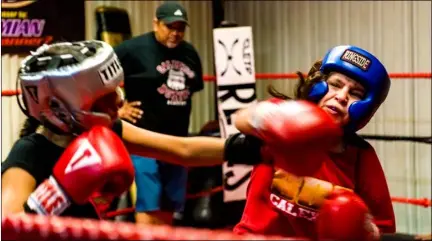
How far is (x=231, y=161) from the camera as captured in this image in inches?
56.5

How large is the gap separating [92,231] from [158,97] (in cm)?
221

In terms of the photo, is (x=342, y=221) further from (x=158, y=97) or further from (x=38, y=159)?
(x=158, y=97)

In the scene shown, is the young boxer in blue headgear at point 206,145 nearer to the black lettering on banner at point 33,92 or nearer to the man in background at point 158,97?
the black lettering on banner at point 33,92

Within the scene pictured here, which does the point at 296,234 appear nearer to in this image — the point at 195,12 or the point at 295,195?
the point at 295,195

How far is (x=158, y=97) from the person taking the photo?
307cm

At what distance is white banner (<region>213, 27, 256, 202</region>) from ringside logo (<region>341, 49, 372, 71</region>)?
1863 mm

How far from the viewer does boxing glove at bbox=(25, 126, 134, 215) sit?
3.52 ft

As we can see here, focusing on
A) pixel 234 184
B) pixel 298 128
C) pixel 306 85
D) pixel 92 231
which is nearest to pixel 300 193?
pixel 306 85

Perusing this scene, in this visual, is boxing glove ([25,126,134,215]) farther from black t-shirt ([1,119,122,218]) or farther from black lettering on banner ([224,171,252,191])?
black lettering on banner ([224,171,252,191])

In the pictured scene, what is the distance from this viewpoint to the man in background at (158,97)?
3029 mm

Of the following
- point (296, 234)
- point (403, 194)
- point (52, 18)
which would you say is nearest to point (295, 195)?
point (296, 234)

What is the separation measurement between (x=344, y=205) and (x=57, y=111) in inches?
19.9

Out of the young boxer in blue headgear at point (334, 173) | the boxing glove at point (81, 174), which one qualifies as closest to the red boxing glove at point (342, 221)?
the young boxer in blue headgear at point (334, 173)

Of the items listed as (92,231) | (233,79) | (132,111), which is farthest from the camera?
(233,79)
